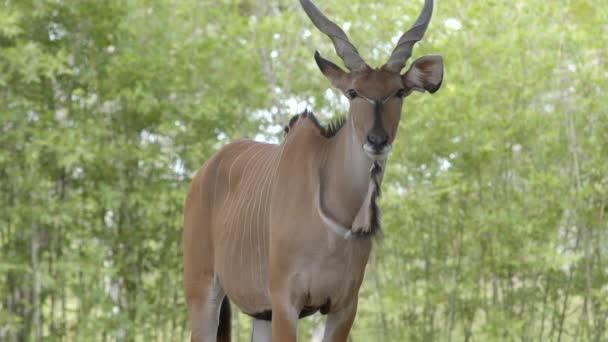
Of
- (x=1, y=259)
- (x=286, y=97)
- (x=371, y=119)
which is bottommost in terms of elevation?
(x=1, y=259)

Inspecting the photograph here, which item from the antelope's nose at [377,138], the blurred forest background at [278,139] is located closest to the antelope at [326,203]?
the antelope's nose at [377,138]

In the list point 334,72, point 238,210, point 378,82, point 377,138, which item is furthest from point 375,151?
point 238,210

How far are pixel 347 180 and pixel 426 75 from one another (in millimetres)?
427

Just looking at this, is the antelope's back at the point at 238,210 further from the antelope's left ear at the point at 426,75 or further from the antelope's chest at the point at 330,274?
the antelope's left ear at the point at 426,75

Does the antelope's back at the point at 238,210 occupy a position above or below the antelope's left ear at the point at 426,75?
below

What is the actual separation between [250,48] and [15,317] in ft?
8.67

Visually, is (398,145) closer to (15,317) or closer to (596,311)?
(596,311)

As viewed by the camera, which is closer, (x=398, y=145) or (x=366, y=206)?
(x=366, y=206)

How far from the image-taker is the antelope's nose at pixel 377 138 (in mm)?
2770

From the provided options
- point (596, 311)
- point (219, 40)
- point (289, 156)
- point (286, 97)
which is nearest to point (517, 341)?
point (596, 311)

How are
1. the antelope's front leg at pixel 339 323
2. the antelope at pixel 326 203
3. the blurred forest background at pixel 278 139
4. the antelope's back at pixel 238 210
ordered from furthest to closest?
the blurred forest background at pixel 278 139
the antelope's back at pixel 238 210
the antelope's front leg at pixel 339 323
the antelope at pixel 326 203

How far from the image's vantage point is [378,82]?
2.88 m

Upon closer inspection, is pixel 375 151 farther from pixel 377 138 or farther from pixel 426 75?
pixel 426 75

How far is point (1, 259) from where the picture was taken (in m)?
6.80
